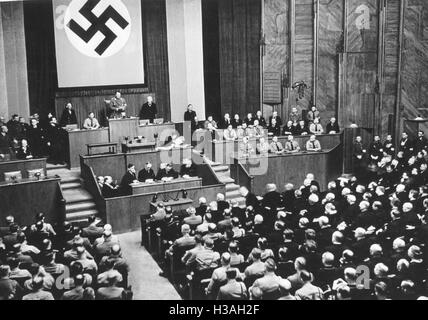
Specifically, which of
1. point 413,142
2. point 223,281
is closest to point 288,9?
point 413,142

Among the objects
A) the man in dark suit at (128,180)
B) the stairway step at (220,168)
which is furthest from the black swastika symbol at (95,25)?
the stairway step at (220,168)

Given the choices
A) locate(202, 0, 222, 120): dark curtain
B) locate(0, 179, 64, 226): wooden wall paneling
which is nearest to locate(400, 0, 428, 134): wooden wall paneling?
locate(202, 0, 222, 120): dark curtain

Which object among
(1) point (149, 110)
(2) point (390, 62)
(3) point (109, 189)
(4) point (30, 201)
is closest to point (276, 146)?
(1) point (149, 110)

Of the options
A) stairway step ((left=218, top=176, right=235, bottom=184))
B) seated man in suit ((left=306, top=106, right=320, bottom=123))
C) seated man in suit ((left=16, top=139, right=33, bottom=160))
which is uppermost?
seated man in suit ((left=306, top=106, right=320, bottom=123))

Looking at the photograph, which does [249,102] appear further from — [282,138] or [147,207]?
[147,207]

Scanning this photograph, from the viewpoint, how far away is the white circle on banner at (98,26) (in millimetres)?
14852

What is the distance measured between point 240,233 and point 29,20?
10153mm

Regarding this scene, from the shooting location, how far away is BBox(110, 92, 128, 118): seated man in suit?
15.8 metres

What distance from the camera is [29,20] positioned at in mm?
15953

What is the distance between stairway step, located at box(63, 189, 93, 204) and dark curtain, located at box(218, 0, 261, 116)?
6292 millimetres

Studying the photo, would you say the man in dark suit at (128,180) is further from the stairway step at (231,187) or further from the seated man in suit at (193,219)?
the seated man in suit at (193,219)

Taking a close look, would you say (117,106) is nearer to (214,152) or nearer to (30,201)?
(214,152)

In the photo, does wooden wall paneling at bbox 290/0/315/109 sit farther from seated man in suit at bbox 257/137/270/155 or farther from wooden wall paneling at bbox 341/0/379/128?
seated man in suit at bbox 257/137/270/155

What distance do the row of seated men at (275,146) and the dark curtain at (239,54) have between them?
3.38 m
